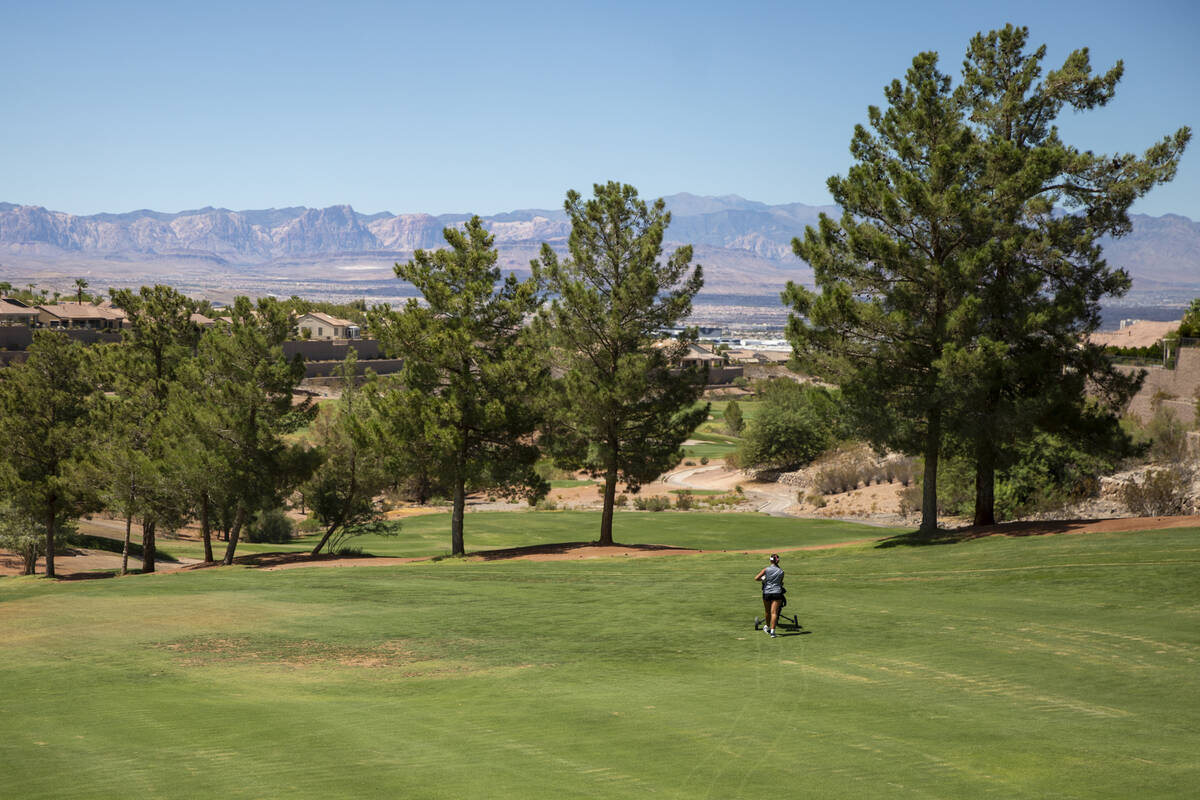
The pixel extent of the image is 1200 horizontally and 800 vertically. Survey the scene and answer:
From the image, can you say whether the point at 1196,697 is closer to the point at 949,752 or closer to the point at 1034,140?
the point at 949,752

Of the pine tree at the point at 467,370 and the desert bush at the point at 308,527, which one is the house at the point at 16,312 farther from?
the pine tree at the point at 467,370

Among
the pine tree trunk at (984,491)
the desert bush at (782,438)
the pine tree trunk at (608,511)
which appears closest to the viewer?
the pine tree trunk at (984,491)

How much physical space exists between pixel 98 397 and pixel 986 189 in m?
34.2

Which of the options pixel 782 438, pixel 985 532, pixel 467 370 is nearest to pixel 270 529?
pixel 467 370

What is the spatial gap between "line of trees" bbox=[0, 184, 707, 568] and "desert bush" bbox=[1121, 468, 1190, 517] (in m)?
17.0

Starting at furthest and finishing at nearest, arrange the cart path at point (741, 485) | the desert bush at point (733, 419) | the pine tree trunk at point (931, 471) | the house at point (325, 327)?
1. the house at point (325, 327)
2. the desert bush at point (733, 419)
3. the cart path at point (741, 485)
4. the pine tree trunk at point (931, 471)

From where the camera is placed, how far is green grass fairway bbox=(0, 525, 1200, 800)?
10.0m

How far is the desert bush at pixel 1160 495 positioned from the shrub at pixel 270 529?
40.5m

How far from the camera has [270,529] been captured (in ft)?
182

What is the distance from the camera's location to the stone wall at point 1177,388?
4934cm

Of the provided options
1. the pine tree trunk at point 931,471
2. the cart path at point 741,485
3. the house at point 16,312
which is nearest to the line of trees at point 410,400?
the pine tree trunk at point 931,471

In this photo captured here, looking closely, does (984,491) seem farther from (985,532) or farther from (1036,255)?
(1036,255)

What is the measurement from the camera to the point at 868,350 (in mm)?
31641

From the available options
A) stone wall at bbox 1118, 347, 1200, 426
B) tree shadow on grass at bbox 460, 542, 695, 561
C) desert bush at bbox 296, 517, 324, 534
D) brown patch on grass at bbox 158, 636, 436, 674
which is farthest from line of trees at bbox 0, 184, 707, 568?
stone wall at bbox 1118, 347, 1200, 426
